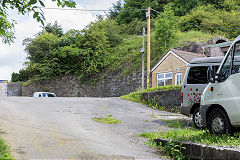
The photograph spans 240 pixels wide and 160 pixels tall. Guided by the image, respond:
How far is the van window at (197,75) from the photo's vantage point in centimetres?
1076

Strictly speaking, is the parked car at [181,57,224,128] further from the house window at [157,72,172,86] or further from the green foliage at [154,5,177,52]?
the green foliage at [154,5,177,52]

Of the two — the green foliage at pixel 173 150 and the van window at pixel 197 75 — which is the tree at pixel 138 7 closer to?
the van window at pixel 197 75

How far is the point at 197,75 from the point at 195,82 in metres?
0.29

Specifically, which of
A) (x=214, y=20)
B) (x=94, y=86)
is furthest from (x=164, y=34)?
(x=94, y=86)

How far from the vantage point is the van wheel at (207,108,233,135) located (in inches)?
265

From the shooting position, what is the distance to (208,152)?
5.61 m

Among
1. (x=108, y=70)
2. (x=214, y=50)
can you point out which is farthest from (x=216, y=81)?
(x=108, y=70)

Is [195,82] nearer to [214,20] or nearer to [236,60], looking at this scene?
[236,60]

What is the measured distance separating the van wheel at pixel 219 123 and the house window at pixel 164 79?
17327 millimetres

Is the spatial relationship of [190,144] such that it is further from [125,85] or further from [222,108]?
[125,85]

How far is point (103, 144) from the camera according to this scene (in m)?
7.17

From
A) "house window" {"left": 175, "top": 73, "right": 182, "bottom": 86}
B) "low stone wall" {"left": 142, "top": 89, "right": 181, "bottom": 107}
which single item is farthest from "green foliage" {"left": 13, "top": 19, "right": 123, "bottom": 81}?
"low stone wall" {"left": 142, "top": 89, "right": 181, "bottom": 107}

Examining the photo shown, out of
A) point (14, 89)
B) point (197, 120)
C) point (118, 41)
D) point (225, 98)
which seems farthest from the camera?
point (14, 89)

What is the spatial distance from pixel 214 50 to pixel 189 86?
16578 mm
